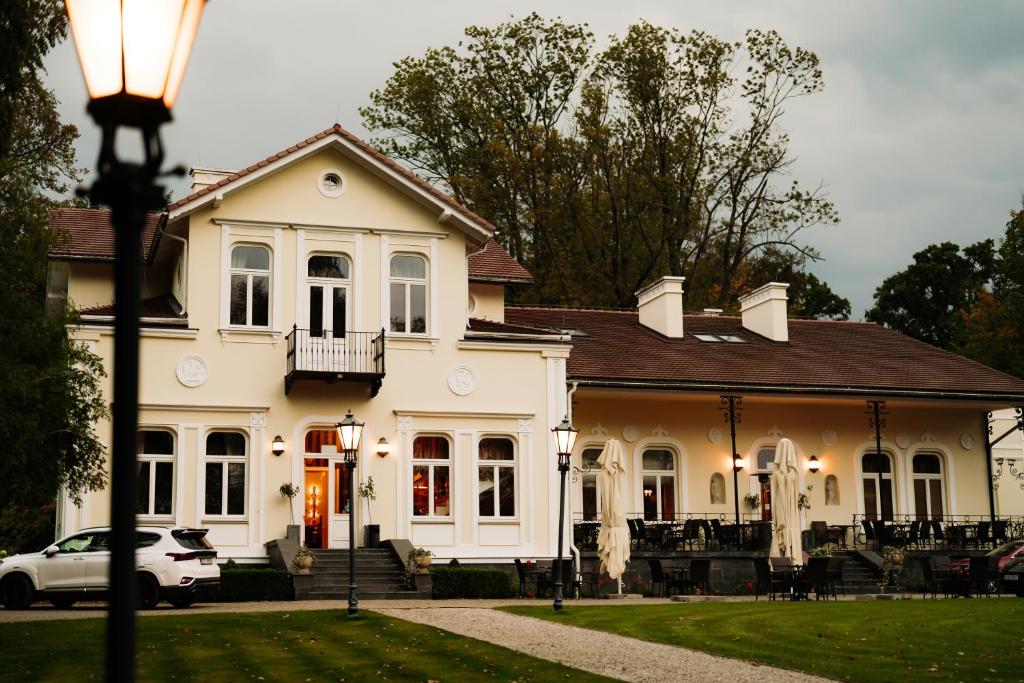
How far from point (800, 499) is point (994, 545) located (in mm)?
5905

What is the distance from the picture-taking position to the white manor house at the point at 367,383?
25922 millimetres

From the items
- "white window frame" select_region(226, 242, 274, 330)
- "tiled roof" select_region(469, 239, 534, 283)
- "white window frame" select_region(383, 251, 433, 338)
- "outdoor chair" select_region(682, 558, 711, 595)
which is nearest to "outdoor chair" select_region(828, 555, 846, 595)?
"outdoor chair" select_region(682, 558, 711, 595)

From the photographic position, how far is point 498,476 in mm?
27578

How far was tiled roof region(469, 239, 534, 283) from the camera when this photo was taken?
31641 millimetres

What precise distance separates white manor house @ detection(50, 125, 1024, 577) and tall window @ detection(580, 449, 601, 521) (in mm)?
48

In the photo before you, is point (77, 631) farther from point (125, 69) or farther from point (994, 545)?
point (994, 545)

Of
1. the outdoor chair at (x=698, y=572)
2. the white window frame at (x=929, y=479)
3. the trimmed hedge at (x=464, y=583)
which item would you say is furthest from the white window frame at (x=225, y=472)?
the white window frame at (x=929, y=479)

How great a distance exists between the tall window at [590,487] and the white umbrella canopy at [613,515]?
19.6 feet

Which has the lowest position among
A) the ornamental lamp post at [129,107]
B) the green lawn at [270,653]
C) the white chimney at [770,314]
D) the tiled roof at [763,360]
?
the green lawn at [270,653]

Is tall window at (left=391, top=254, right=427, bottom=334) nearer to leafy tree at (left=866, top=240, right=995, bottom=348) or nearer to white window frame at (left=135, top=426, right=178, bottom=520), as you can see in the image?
white window frame at (left=135, top=426, right=178, bottom=520)

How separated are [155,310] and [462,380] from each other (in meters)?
6.88

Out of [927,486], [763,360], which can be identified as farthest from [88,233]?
[927,486]

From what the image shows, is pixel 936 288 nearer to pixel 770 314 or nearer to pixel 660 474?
pixel 770 314

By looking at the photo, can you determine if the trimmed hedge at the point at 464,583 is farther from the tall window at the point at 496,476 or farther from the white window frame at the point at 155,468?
the white window frame at the point at 155,468
